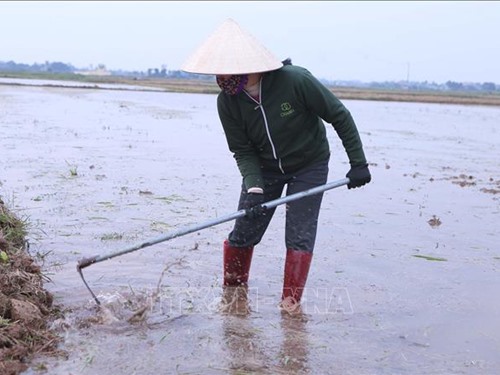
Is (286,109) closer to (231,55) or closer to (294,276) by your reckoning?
(231,55)

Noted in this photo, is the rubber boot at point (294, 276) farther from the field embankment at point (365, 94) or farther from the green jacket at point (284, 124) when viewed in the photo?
the field embankment at point (365, 94)

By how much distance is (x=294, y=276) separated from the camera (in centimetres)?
458

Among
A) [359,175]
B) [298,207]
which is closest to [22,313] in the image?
[298,207]

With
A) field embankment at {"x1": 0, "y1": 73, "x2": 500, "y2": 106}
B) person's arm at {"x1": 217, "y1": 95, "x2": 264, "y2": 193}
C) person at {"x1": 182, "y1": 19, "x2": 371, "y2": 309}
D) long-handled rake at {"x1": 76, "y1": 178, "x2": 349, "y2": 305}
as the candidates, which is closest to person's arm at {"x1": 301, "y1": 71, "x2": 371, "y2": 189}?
person at {"x1": 182, "y1": 19, "x2": 371, "y2": 309}

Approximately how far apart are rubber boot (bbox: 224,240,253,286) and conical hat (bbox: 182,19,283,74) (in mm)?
1362

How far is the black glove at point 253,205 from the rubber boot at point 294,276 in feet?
1.19

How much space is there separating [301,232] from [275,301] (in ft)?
1.96

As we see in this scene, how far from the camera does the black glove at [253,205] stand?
4398 mm

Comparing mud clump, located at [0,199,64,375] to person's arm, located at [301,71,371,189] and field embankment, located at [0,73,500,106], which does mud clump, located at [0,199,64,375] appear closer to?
person's arm, located at [301,71,371,189]

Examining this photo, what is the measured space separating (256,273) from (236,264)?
21.1 inches

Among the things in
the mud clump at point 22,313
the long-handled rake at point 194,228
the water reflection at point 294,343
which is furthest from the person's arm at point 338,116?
the mud clump at point 22,313

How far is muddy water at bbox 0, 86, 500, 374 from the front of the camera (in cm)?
386

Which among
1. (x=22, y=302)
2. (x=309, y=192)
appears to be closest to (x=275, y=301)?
(x=309, y=192)

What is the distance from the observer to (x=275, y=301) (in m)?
4.82
